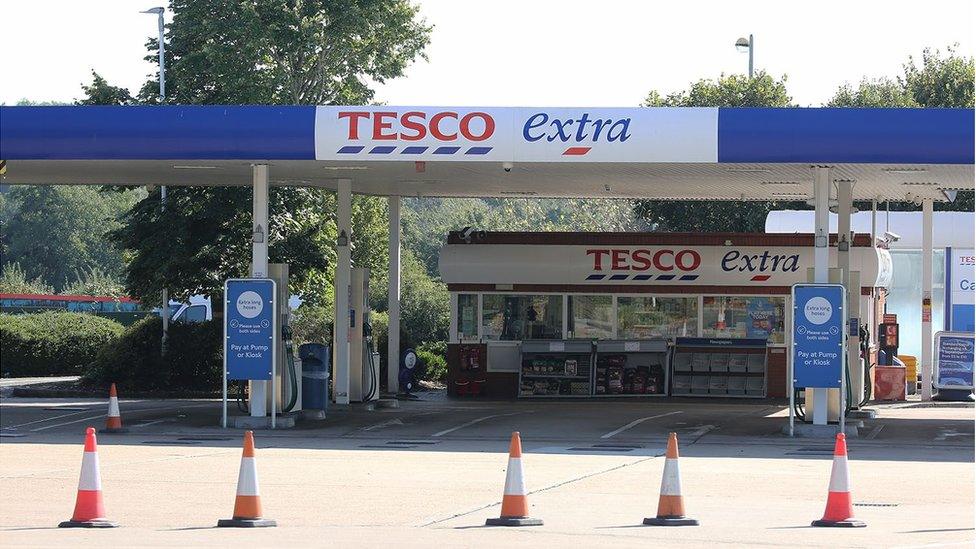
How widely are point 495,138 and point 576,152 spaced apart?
3.67 feet

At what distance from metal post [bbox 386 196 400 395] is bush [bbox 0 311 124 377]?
10745 millimetres

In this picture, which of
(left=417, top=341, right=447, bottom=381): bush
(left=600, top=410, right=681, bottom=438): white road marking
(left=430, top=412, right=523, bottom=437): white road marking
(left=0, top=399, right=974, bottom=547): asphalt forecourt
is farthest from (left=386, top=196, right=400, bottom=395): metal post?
(left=600, top=410, right=681, bottom=438): white road marking

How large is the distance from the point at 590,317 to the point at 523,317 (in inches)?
52.1

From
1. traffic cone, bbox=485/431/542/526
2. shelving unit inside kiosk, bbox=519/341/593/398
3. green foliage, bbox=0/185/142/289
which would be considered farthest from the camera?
green foliage, bbox=0/185/142/289

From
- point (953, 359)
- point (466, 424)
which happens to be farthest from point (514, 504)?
point (953, 359)

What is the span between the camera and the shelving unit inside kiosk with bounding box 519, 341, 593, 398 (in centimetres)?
2958

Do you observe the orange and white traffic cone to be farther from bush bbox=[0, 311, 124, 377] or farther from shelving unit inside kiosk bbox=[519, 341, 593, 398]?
bush bbox=[0, 311, 124, 377]

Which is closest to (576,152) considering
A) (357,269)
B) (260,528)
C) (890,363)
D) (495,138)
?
(495,138)

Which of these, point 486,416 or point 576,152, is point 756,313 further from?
point 576,152

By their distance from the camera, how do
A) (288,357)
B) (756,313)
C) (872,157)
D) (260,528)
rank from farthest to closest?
(756,313), (288,357), (872,157), (260,528)

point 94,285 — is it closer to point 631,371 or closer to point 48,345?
point 48,345

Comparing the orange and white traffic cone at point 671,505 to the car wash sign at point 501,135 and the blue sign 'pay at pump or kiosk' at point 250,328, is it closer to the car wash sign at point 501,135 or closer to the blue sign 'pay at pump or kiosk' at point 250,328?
the car wash sign at point 501,135

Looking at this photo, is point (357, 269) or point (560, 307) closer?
point (357, 269)

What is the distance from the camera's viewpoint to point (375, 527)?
1229 cm
